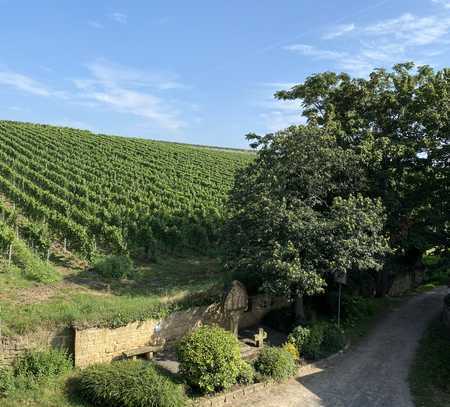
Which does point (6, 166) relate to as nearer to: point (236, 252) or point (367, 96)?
point (236, 252)

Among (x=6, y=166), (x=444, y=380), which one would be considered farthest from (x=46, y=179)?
(x=444, y=380)

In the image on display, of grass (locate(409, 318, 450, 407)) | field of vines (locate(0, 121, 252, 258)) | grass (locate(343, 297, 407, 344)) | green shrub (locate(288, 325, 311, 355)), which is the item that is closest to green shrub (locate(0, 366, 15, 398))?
green shrub (locate(288, 325, 311, 355))

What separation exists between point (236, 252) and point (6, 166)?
24050 millimetres

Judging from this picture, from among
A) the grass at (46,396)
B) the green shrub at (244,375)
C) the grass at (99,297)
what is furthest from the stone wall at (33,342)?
the green shrub at (244,375)

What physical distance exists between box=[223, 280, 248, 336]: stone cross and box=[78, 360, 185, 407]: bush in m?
4.18

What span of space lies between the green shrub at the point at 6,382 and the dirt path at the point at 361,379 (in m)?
5.98

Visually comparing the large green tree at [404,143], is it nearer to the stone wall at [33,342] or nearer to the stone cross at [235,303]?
the stone cross at [235,303]

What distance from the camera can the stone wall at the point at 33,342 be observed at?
11258 mm

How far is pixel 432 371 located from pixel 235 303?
6.94 m

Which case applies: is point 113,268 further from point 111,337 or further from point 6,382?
point 6,382

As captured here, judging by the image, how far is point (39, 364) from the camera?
1130cm

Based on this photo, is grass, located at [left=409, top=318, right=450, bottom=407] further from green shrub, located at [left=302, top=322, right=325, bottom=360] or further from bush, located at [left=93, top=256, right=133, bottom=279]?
bush, located at [left=93, top=256, right=133, bottom=279]

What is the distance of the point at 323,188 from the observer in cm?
1709

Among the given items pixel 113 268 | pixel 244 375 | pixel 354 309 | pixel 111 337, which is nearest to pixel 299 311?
pixel 354 309
